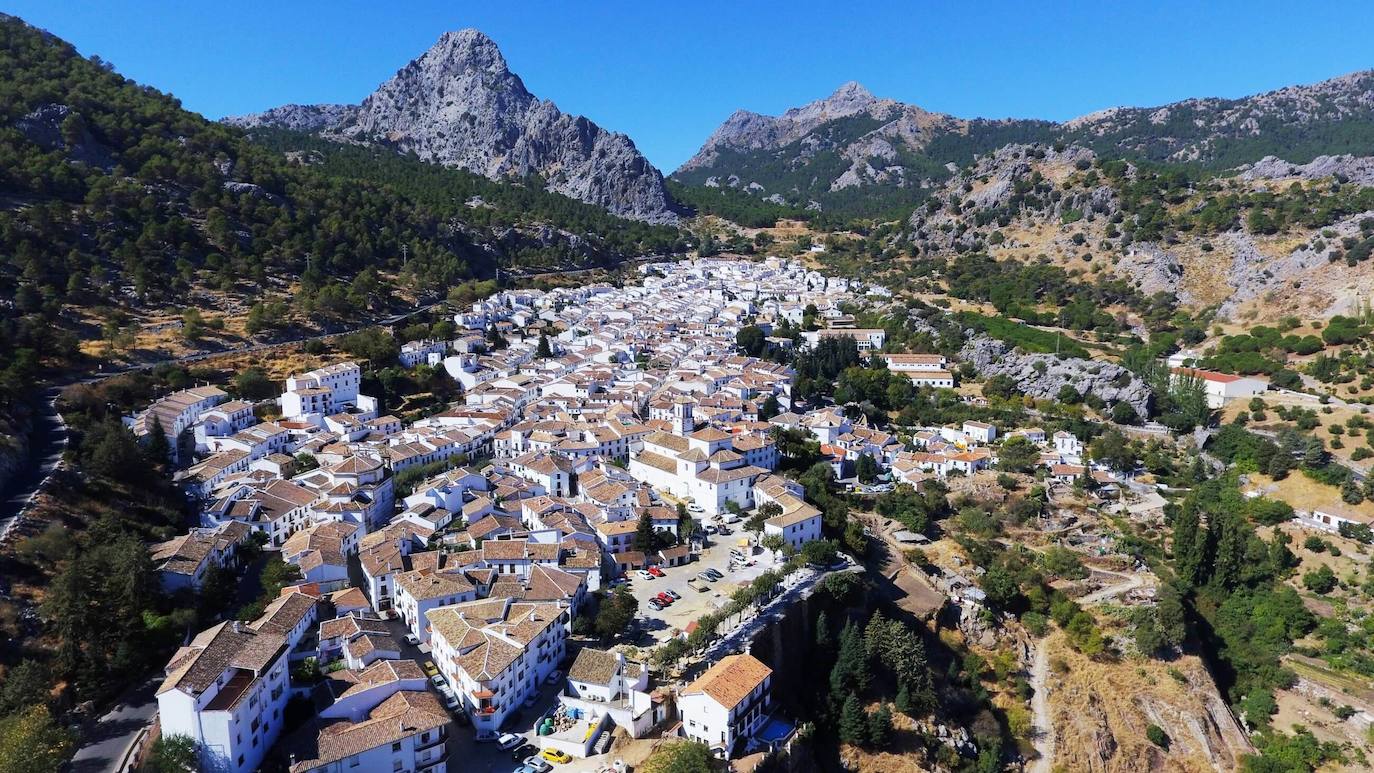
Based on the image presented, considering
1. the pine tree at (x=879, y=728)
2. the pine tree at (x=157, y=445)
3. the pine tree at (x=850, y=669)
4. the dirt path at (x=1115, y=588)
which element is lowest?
the pine tree at (x=879, y=728)

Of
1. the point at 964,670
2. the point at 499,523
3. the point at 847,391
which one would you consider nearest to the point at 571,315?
the point at 847,391

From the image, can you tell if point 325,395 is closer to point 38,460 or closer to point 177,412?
point 177,412

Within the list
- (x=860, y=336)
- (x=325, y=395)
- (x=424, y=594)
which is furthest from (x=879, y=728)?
(x=860, y=336)

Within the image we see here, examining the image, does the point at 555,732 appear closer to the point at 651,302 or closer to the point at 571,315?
the point at 571,315

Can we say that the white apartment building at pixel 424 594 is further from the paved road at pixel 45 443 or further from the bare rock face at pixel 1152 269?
the bare rock face at pixel 1152 269

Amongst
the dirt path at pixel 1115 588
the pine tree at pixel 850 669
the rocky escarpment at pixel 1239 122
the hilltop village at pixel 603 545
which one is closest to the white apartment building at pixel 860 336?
the hilltop village at pixel 603 545

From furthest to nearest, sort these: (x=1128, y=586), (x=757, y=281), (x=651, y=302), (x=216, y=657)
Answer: (x=757, y=281)
(x=651, y=302)
(x=1128, y=586)
(x=216, y=657)
